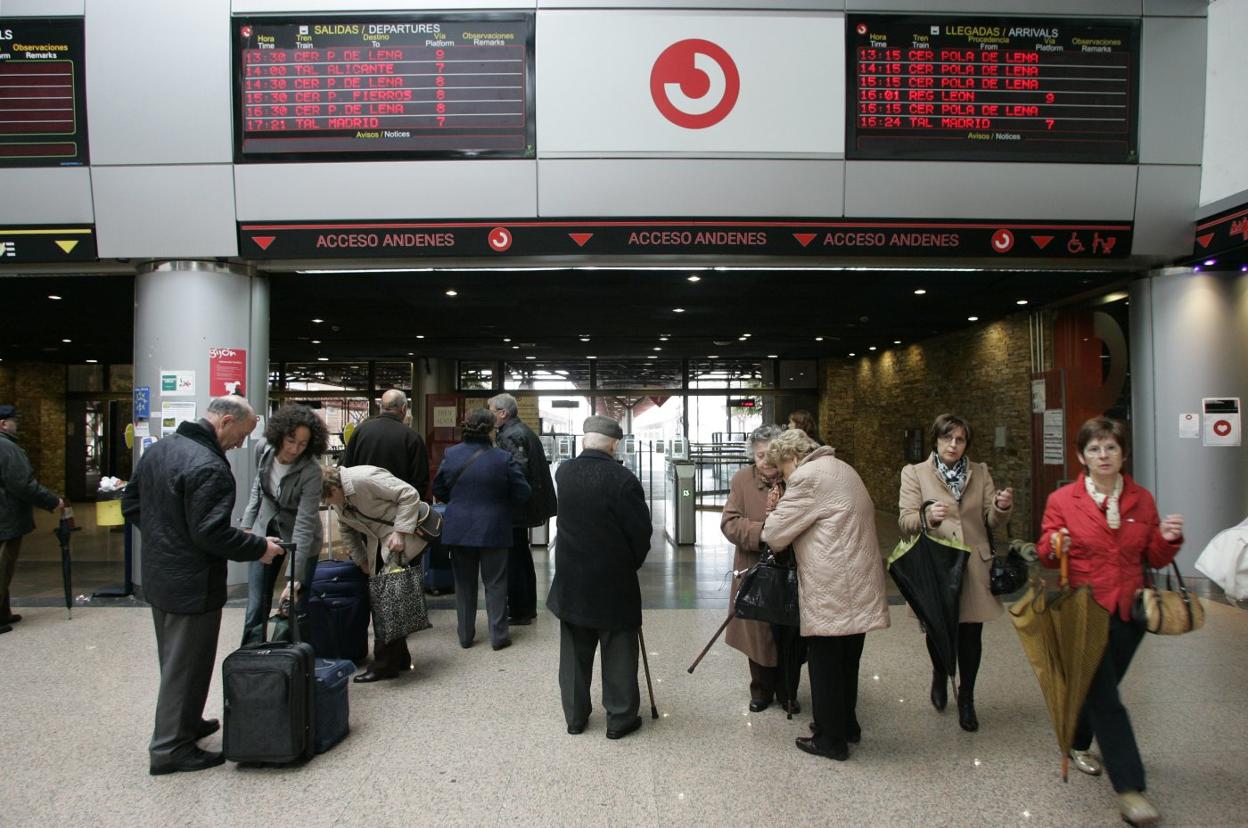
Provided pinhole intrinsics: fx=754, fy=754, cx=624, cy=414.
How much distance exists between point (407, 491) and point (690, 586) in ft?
12.3

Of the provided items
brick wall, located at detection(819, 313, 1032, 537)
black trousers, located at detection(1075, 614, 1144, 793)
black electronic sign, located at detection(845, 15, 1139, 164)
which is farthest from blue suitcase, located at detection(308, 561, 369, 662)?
brick wall, located at detection(819, 313, 1032, 537)

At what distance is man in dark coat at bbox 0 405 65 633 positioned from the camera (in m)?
5.80

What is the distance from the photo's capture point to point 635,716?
3.87m

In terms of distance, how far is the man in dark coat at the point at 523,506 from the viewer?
587 centimetres

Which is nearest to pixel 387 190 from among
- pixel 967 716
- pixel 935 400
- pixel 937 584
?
pixel 937 584

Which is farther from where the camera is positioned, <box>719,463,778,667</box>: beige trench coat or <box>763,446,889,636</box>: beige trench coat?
<box>719,463,778,667</box>: beige trench coat

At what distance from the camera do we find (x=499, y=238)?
22.4 ft

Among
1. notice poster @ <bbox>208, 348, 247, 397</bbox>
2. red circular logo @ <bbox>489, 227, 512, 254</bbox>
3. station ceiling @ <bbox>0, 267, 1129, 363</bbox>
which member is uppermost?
red circular logo @ <bbox>489, 227, 512, 254</bbox>

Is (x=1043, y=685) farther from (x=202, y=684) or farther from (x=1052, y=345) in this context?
(x=1052, y=345)

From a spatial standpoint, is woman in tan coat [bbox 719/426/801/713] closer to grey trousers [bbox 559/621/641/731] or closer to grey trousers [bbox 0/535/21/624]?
grey trousers [bbox 559/621/641/731]

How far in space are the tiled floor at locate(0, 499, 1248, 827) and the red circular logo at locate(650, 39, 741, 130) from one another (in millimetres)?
4605

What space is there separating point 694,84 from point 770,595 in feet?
16.2

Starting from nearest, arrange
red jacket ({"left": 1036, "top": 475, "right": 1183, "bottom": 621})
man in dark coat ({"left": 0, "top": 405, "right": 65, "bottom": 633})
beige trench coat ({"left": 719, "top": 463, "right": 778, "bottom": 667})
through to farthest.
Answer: red jacket ({"left": 1036, "top": 475, "right": 1183, "bottom": 621})
beige trench coat ({"left": 719, "top": 463, "right": 778, "bottom": 667})
man in dark coat ({"left": 0, "top": 405, "right": 65, "bottom": 633})

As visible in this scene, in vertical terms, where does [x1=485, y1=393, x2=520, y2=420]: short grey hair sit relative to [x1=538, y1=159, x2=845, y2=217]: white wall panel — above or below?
below
